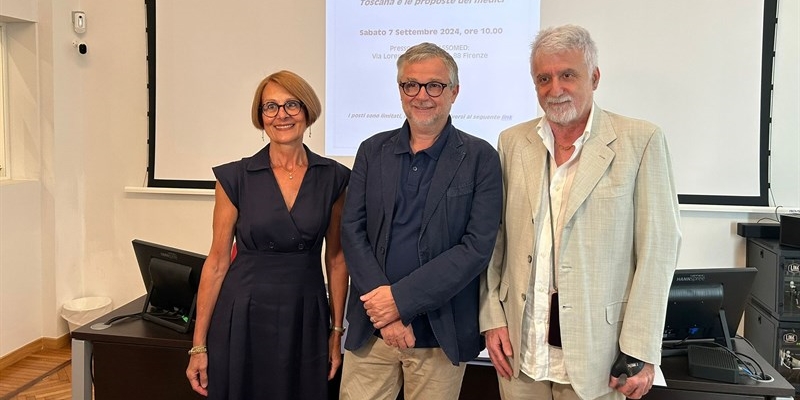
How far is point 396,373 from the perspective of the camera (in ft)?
5.50

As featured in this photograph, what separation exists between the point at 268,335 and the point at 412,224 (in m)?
0.58

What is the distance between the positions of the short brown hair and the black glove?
1142 mm

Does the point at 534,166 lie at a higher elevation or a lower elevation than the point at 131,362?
higher

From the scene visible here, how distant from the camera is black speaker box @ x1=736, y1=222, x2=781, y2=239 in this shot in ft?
10.8

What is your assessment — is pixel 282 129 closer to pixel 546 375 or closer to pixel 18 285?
pixel 546 375

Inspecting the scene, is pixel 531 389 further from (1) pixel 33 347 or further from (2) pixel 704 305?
(1) pixel 33 347

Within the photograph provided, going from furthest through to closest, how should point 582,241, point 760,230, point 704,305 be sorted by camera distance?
1. point 760,230
2. point 704,305
3. point 582,241

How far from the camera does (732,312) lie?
6.43 feet

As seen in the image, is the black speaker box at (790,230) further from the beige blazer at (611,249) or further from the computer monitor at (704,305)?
the beige blazer at (611,249)

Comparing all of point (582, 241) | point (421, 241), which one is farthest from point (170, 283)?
point (582, 241)

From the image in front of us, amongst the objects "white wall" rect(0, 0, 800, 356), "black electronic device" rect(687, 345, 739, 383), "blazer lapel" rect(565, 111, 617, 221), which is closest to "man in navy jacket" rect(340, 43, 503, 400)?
"blazer lapel" rect(565, 111, 617, 221)

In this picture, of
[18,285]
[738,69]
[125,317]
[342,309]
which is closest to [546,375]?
[342,309]

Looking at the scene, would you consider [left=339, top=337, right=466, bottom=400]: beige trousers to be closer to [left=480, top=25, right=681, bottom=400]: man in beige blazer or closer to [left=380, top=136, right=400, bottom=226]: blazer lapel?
[left=480, top=25, right=681, bottom=400]: man in beige blazer

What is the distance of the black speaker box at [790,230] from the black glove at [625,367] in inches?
84.3
